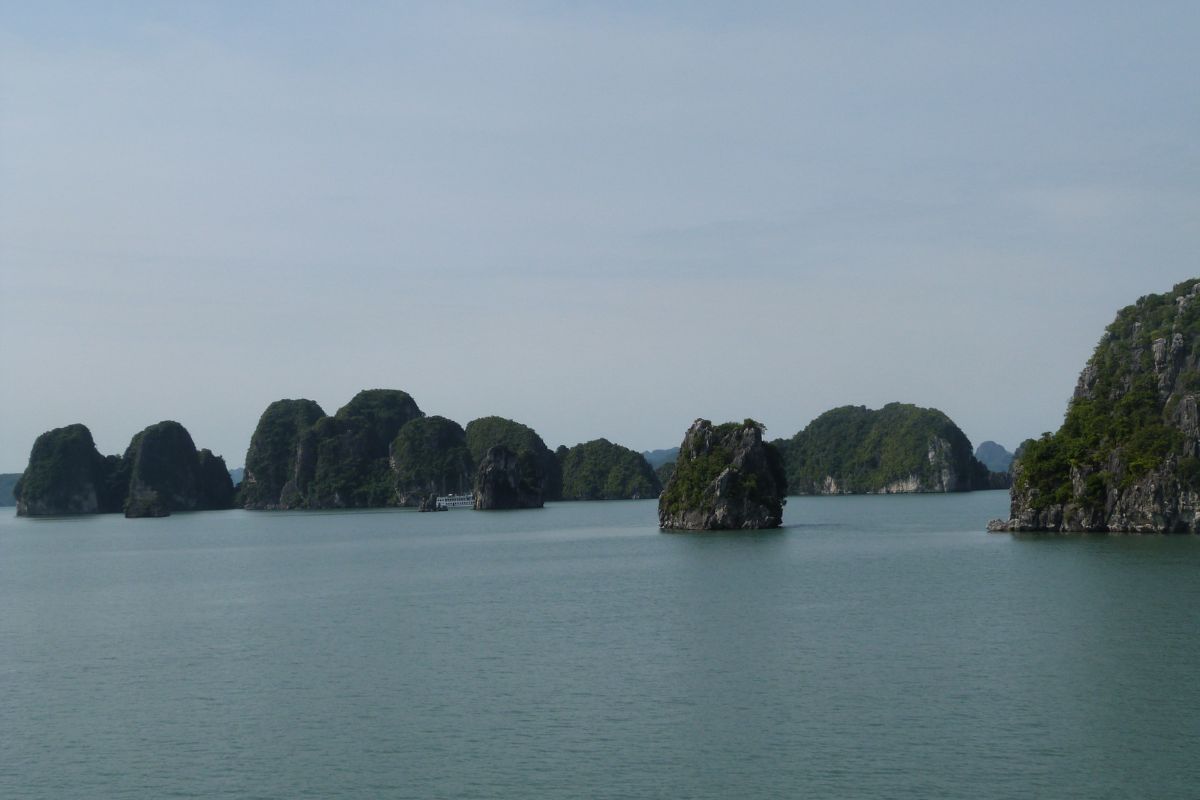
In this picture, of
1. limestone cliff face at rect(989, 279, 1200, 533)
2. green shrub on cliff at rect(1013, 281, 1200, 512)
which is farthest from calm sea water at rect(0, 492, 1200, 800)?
green shrub on cliff at rect(1013, 281, 1200, 512)

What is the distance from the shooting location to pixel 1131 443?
87.3 metres

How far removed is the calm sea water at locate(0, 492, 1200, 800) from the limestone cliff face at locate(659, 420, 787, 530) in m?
31.6

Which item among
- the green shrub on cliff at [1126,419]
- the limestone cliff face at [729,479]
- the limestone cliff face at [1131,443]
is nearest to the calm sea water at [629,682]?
the limestone cliff face at [1131,443]

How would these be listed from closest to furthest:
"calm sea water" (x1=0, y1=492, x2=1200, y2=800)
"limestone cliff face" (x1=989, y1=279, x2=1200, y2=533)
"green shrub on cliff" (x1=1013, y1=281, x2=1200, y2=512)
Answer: "calm sea water" (x1=0, y1=492, x2=1200, y2=800), "limestone cliff face" (x1=989, y1=279, x2=1200, y2=533), "green shrub on cliff" (x1=1013, y1=281, x2=1200, y2=512)

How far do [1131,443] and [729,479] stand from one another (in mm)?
34302

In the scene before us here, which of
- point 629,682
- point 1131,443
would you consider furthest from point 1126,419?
point 629,682

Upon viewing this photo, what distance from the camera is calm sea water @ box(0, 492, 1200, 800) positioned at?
28312 mm

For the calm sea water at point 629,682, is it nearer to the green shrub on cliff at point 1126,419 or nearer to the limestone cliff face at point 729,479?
the green shrub on cliff at point 1126,419

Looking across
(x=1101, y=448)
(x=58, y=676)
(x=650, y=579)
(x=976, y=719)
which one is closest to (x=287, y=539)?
(x=650, y=579)

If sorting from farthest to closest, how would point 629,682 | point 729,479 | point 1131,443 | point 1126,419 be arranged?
point 729,479, point 1126,419, point 1131,443, point 629,682

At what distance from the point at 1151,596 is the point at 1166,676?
1835cm

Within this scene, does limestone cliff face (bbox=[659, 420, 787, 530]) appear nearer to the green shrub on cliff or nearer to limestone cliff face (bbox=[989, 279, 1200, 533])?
limestone cliff face (bbox=[989, 279, 1200, 533])

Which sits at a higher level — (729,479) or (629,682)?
(729,479)

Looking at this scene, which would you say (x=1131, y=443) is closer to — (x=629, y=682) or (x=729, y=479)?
(x=729, y=479)
